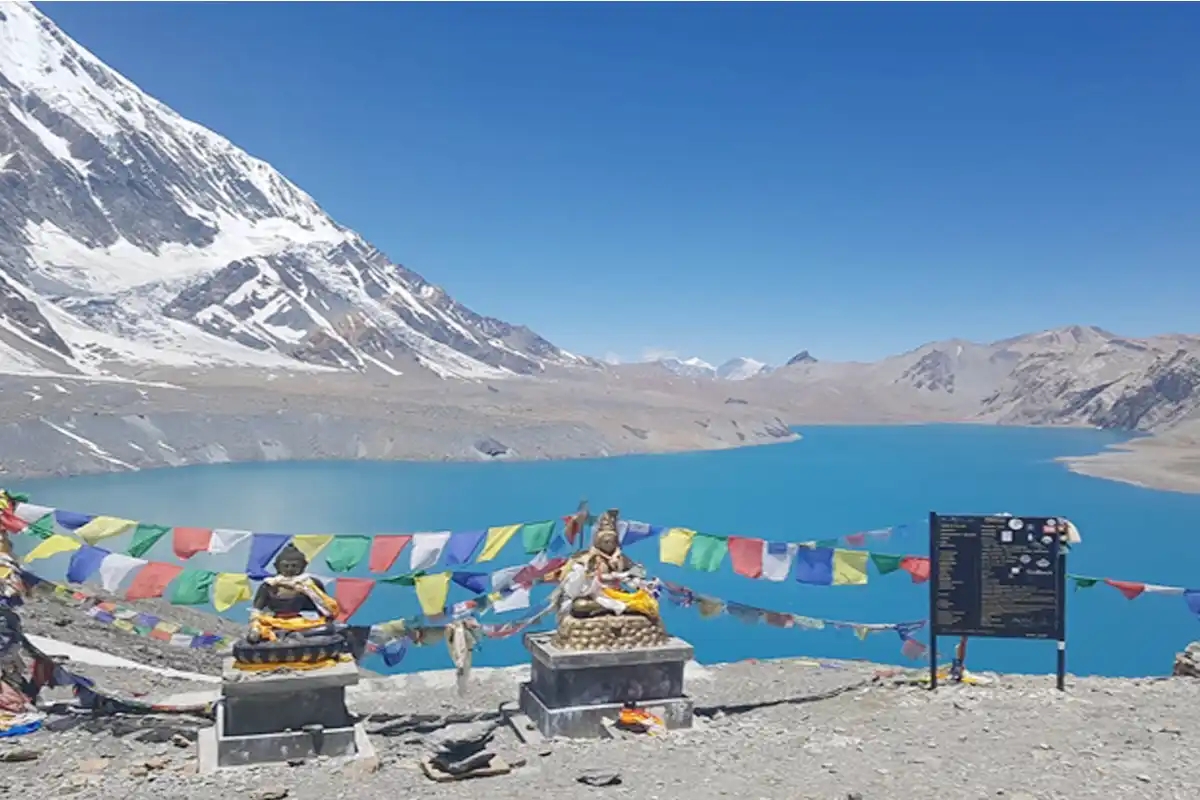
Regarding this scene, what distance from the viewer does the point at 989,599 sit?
10969 mm

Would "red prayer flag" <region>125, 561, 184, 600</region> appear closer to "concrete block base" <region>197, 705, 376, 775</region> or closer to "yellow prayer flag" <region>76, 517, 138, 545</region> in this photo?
"yellow prayer flag" <region>76, 517, 138, 545</region>

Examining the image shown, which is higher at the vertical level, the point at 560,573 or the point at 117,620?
the point at 560,573

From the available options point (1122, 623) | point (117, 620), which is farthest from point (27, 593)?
point (1122, 623)

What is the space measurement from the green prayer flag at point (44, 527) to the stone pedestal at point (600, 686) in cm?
551

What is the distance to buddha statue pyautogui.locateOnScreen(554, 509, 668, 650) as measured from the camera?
1018cm

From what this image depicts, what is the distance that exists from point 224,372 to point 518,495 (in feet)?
234

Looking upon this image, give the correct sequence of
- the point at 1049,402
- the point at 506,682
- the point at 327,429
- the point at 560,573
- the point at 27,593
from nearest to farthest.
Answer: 1. the point at 27,593
2. the point at 560,573
3. the point at 506,682
4. the point at 327,429
5. the point at 1049,402

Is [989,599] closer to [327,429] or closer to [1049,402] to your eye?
[327,429]

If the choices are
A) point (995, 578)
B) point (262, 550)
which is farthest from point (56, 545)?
point (995, 578)

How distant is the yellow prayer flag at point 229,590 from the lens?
37.2ft

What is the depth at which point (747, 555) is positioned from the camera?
1248cm

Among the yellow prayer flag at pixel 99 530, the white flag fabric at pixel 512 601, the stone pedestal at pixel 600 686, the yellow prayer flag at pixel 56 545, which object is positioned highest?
the yellow prayer flag at pixel 99 530

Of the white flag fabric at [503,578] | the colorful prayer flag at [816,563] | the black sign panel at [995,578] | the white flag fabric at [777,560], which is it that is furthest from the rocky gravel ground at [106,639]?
the black sign panel at [995,578]

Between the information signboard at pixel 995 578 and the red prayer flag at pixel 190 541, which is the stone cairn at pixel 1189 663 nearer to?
the information signboard at pixel 995 578
